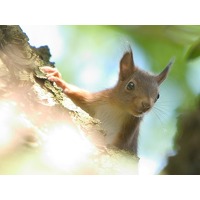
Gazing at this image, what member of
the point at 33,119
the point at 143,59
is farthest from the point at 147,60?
the point at 33,119

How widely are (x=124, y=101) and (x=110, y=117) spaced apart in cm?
11

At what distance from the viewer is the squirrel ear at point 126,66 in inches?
81.4

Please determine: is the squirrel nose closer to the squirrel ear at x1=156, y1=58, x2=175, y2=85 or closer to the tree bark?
the squirrel ear at x1=156, y1=58, x2=175, y2=85

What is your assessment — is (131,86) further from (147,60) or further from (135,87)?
(147,60)

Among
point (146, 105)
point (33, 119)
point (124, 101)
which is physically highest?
point (124, 101)

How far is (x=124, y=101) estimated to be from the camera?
220 cm

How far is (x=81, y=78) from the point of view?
2.03 m

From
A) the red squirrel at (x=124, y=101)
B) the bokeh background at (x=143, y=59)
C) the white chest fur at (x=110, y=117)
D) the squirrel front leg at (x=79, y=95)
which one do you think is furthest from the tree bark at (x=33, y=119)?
the white chest fur at (x=110, y=117)

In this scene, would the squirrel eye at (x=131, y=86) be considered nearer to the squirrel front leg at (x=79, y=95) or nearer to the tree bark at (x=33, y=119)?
the squirrel front leg at (x=79, y=95)

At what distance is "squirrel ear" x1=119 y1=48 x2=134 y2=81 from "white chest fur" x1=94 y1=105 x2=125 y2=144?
176mm

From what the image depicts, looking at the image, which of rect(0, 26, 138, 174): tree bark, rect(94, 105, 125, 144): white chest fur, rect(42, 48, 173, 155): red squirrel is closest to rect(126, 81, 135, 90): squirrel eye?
rect(42, 48, 173, 155): red squirrel

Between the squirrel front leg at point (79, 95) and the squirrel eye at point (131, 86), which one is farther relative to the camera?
the squirrel eye at point (131, 86)
